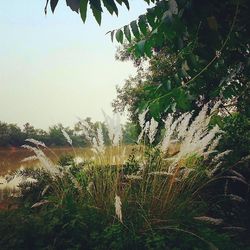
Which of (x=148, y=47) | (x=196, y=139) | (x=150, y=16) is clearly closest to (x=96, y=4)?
(x=150, y=16)

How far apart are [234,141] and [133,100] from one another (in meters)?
13.3

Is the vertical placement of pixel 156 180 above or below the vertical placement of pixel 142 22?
below

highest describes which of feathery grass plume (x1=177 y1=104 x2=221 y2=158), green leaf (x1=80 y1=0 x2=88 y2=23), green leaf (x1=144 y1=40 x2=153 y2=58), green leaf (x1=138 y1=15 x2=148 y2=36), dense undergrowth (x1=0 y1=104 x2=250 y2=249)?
green leaf (x1=138 y1=15 x2=148 y2=36)

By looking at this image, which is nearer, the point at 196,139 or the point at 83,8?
the point at 83,8

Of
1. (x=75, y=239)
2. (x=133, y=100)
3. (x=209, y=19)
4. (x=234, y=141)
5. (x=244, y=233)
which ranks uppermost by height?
(x=133, y=100)

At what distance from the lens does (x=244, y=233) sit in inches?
212

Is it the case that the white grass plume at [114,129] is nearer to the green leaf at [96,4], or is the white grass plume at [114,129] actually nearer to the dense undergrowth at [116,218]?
the dense undergrowth at [116,218]

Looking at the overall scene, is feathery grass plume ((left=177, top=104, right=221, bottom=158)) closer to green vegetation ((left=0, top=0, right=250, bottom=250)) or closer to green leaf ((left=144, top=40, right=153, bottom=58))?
green vegetation ((left=0, top=0, right=250, bottom=250))

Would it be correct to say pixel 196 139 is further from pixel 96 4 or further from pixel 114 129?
pixel 96 4

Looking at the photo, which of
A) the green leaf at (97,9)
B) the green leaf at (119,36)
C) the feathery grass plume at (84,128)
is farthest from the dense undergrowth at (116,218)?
the green leaf at (97,9)

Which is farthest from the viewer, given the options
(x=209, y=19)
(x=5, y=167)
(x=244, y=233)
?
(x=5, y=167)

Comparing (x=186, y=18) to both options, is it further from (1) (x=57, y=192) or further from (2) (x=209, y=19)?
(1) (x=57, y=192)

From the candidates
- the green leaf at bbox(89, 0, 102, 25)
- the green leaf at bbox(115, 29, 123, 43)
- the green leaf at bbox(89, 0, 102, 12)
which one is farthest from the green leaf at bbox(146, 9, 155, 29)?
the green leaf at bbox(89, 0, 102, 12)

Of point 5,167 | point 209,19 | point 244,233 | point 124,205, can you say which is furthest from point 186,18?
point 5,167
